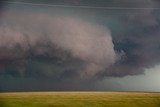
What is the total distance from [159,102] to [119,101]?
2.76 feet

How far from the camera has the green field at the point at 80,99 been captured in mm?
7405

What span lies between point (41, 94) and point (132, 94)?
2.03 metres

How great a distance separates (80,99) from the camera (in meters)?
7.87

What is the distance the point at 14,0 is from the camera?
271 inches

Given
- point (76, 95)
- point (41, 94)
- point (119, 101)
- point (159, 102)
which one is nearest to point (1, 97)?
point (41, 94)

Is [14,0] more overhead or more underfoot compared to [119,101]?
more overhead

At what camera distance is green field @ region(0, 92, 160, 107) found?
7.40 m

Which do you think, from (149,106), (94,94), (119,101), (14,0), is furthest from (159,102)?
(14,0)

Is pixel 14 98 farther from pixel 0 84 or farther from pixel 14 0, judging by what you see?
pixel 14 0

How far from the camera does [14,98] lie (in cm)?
741

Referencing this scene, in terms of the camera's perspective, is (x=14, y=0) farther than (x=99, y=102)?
Answer: No

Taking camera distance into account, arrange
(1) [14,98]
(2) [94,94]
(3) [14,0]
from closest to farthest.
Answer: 1. (3) [14,0]
2. (1) [14,98]
3. (2) [94,94]

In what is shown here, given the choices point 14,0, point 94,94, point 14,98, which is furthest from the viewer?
point 94,94

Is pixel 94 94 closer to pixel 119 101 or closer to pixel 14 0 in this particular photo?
pixel 119 101
